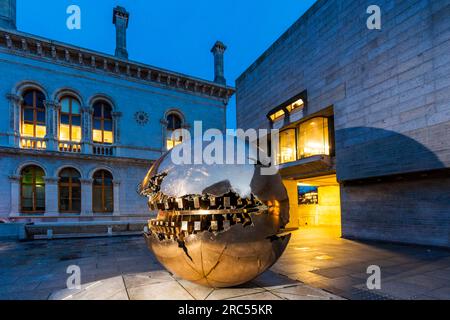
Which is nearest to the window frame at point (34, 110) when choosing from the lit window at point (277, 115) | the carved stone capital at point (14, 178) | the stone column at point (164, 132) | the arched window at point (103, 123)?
the carved stone capital at point (14, 178)

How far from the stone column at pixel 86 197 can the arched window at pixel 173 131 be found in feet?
23.6

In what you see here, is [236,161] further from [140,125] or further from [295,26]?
[140,125]

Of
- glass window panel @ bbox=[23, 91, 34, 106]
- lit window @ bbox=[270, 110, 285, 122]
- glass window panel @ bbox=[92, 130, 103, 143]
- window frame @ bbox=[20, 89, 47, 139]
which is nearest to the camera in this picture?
window frame @ bbox=[20, 89, 47, 139]

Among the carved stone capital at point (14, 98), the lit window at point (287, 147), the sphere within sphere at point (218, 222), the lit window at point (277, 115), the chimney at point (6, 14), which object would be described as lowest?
the sphere within sphere at point (218, 222)

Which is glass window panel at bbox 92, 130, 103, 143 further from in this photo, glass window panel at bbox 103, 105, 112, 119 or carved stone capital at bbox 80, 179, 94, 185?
carved stone capital at bbox 80, 179, 94, 185

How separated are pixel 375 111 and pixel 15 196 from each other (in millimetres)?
21588

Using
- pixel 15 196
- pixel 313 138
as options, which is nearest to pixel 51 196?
pixel 15 196

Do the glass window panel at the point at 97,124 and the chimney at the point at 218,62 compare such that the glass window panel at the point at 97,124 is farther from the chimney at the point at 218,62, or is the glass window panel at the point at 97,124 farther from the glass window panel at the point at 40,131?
the chimney at the point at 218,62

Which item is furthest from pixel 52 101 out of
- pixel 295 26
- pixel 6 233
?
pixel 295 26

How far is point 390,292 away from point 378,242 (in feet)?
26.3

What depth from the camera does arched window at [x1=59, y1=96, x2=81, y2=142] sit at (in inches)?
777

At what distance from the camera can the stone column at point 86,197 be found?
19.1 metres

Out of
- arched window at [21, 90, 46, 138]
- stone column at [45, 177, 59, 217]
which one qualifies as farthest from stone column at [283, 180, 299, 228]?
arched window at [21, 90, 46, 138]

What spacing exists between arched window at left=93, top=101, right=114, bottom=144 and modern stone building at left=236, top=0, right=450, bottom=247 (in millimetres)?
13386
